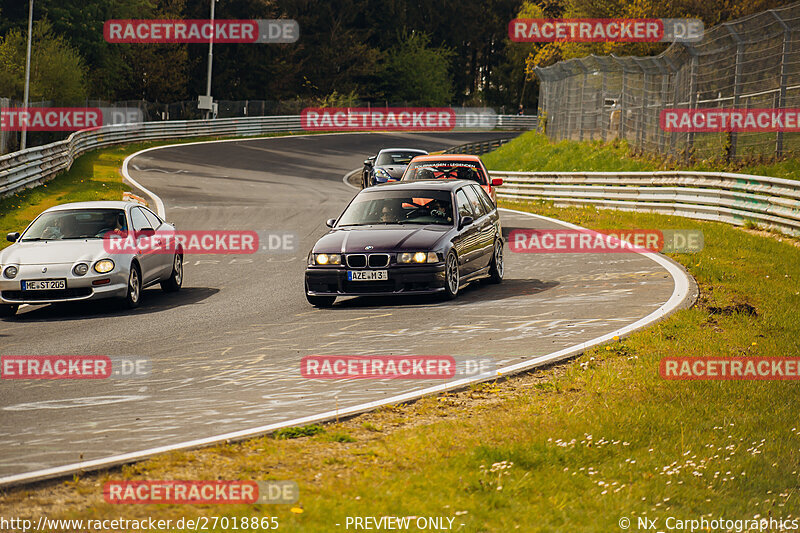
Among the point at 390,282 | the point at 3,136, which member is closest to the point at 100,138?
the point at 3,136

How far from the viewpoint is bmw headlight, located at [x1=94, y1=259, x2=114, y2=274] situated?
13.0 m

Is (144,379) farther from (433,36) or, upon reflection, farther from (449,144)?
(433,36)

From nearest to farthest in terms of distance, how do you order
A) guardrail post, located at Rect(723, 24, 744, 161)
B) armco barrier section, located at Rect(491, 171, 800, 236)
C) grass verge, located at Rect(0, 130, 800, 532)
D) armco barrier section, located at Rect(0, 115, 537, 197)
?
1. grass verge, located at Rect(0, 130, 800, 532)
2. armco barrier section, located at Rect(491, 171, 800, 236)
3. guardrail post, located at Rect(723, 24, 744, 161)
4. armco barrier section, located at Rect(0, 115, 537, 197)

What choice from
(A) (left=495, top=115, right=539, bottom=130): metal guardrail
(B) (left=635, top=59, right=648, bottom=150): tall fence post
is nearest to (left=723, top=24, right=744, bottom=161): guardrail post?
(B) (left=635, top=59, right=648, bottom=150): tall fence post

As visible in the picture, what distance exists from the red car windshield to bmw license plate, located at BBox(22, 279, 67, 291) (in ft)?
26.1

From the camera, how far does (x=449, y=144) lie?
62.2 meters

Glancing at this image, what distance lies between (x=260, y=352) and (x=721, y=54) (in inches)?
691

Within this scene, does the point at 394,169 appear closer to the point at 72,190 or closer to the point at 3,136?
the point at 72,190

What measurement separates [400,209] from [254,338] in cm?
396

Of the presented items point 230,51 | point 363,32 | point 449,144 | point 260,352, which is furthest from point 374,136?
point 260,352

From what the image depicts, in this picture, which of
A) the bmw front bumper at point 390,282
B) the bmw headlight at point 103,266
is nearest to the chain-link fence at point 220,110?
the bmw headlight at point 103,266

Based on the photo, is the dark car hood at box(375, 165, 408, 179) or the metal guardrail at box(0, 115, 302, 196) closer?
the metal guardrail at box(0, 115, 302, 196)

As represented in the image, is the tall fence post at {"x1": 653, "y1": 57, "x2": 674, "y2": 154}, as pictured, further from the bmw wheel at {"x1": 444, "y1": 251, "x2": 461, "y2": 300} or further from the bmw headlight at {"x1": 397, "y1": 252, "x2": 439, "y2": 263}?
the bmw headlight at {"x1": 397, "y1": 252, "x2": 439, "y2": 263}

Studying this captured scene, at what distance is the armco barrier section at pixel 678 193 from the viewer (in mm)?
18922
